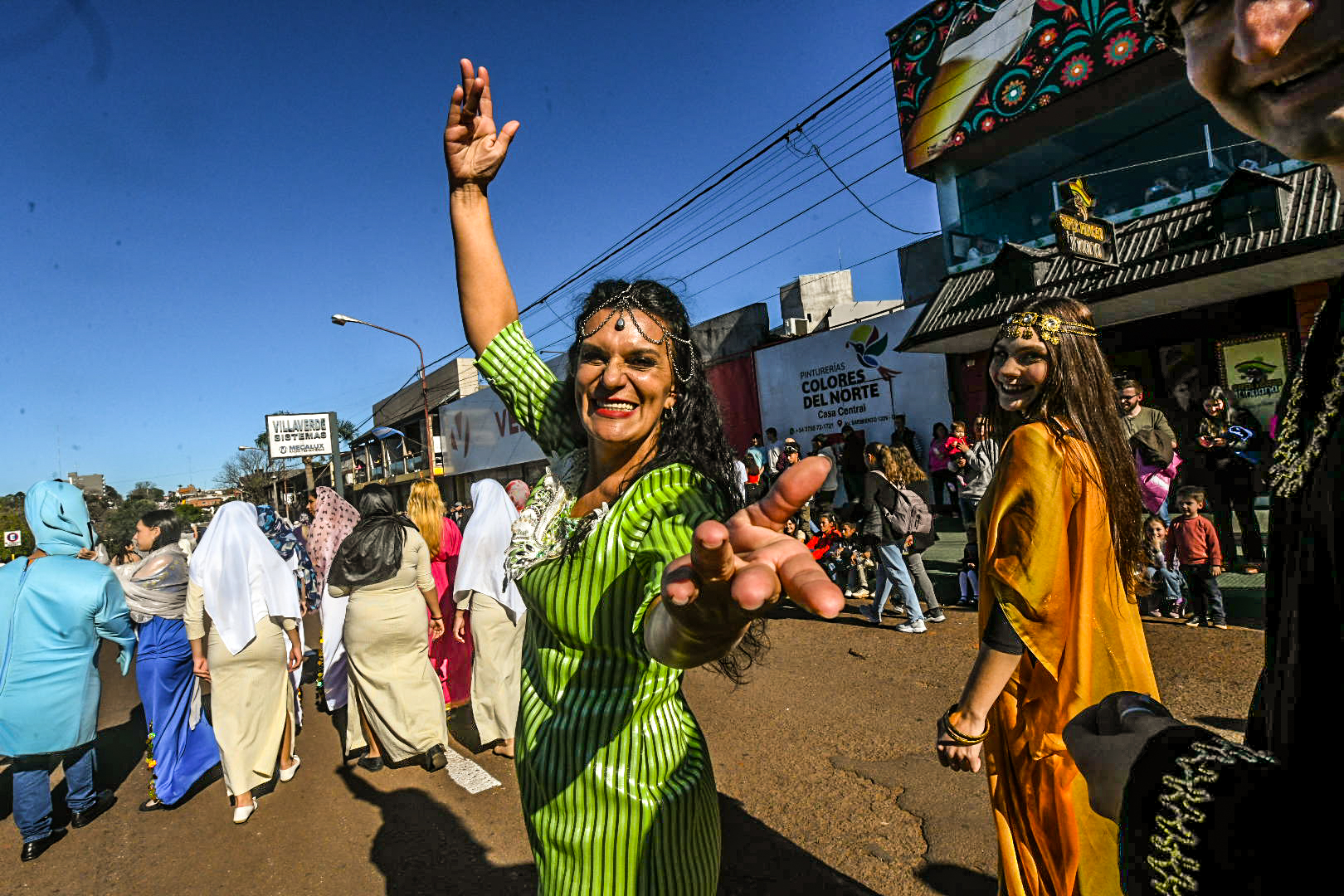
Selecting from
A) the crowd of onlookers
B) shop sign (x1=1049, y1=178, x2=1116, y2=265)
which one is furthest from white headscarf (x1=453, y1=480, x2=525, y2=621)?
shop sign (x1=1049, y1=178, x2=1116, y2=265)

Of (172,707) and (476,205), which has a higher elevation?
(476,205)

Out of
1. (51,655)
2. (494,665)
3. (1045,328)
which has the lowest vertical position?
(494,665)

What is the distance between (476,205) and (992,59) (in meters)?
12.1

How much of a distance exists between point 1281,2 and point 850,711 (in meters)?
4.70

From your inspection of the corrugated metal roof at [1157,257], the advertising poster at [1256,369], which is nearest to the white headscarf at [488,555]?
the corrugated metal roof at [1157,257]

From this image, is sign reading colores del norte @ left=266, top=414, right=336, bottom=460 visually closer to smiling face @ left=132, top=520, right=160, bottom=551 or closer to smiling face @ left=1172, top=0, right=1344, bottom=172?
smiling face @ left=132, top=520, right=160, bottom=551

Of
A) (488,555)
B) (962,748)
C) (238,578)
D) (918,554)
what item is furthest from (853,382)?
(962,748)

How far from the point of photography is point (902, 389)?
42.3 ft

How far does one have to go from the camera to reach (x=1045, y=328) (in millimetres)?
2072

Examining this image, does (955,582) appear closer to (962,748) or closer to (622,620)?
(962,748)

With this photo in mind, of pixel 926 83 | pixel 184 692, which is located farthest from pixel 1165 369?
pixel 184 692

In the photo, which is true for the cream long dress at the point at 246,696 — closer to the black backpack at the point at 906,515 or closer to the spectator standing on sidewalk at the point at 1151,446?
the black backpack at the point at 906,515

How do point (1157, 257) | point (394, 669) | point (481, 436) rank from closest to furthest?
point (394, 669)
point (1157, 257)
point (481, 436)

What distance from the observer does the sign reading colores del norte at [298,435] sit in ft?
93.5
